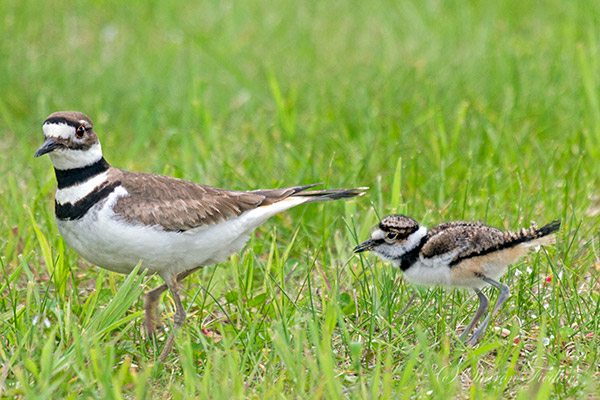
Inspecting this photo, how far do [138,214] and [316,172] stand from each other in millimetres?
2046

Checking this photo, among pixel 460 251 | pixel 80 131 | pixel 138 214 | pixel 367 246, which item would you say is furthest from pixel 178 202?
pixel 460 251

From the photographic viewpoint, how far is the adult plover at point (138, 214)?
3.98 metres

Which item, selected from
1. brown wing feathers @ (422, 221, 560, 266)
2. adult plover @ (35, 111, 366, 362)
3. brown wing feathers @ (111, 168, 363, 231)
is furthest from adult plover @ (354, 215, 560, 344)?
adult plover @ (35, 111, 366, 362)

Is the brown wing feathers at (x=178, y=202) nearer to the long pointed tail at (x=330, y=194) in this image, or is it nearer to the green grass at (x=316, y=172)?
the long pointed tail at (x=330, y=194)

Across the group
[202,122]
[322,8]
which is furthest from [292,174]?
[322,8]

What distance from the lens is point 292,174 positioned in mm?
5891

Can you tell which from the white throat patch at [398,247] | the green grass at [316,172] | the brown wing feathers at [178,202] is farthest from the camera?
the white throat patch at [398,247]

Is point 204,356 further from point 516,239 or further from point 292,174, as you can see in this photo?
point 292,174

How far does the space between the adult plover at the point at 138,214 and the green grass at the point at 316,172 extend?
222mm

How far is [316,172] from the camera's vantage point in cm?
584

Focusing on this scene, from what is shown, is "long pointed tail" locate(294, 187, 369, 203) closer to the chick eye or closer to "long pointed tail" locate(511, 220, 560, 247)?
"long pointed tail" locate(511, 220, 560, 247)

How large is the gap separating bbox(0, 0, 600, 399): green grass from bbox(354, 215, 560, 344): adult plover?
14 cm

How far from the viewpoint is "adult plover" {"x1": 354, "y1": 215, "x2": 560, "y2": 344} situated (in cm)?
404

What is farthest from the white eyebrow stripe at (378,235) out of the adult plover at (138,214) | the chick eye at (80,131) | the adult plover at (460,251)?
the chick eye at (80,131)
